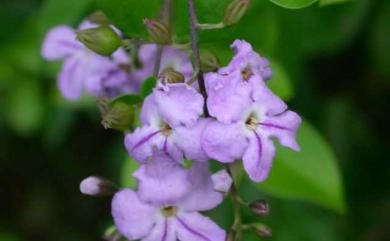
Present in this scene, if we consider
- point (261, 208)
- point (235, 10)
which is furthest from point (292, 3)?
point (261, 208)

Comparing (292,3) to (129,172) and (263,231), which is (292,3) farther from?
(129,172)

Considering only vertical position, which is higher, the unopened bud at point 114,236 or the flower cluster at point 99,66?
the flower cluster at point 99,66

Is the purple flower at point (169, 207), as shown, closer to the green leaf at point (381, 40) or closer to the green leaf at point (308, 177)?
the green leaf at point (308, 177)

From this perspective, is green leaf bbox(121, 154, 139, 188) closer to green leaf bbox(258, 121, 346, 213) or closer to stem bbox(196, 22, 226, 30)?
green leaf bbox(258, 121, 346, 213)

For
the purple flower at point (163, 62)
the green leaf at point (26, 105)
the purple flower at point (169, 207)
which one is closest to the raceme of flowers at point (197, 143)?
the purple flower at point (169, 207)

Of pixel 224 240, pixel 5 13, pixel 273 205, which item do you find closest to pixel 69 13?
pixel 5 13

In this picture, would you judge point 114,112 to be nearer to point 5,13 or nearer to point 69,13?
point 69,13
